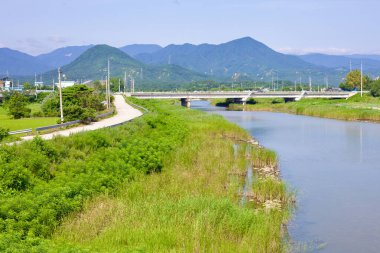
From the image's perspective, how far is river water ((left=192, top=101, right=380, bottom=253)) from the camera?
19328 millimetres

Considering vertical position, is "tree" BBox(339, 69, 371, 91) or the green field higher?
"tree" BBox(339, 69, 371, 91)

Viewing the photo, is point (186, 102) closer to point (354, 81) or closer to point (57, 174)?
point (354, 81)

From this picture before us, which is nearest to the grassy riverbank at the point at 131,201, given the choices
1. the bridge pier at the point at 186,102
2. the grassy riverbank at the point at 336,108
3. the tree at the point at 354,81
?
the grassy riverbank at the point at 336,108

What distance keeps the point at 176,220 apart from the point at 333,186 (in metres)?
15.7

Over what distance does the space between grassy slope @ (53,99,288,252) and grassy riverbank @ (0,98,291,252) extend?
0.04m

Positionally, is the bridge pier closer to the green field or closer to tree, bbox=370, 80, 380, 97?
tree, bbox=370, 80, 380, 97

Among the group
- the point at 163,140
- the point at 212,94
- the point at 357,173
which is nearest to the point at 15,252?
the point at 163,140

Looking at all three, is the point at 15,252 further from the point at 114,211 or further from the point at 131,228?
the point at 114,211

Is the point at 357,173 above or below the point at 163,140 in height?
below

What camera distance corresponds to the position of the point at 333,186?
1142 inches

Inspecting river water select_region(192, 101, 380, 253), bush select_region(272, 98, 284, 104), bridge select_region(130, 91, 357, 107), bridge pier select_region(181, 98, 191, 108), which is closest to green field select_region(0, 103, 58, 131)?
river water select_region(192, 101, 380, 253)

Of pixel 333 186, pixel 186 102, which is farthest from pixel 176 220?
pixel 186 102

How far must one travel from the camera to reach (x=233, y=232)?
16359mm

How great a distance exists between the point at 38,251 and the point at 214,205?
7.94 meters
